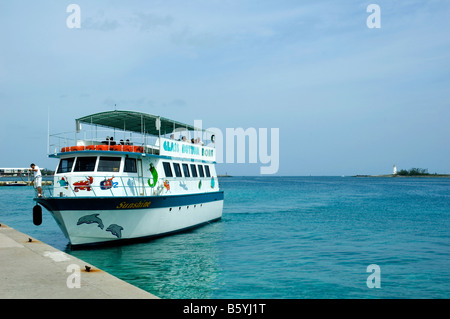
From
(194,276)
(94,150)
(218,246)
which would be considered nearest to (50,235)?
(94,150)

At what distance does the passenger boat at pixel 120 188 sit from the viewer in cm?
1566

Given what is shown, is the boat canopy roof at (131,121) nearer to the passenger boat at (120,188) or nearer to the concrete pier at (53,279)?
the passenger boat at (120,188)

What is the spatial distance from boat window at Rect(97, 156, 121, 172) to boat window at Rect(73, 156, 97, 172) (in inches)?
11.3

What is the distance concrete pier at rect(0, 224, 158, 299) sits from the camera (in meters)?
7.78

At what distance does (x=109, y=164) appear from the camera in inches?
664

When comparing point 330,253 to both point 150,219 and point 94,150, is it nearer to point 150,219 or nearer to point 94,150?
point 150,219

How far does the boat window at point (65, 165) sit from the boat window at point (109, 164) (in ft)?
4.42

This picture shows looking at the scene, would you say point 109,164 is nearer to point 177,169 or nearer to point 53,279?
point 177,169

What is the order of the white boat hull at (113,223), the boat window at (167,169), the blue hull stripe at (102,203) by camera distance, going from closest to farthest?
the blue hull stripe at (102,203)
the white boat hull at (113,223)
the boat window at (167,169)

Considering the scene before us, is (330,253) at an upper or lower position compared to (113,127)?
lower

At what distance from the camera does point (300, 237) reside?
21828 mm
